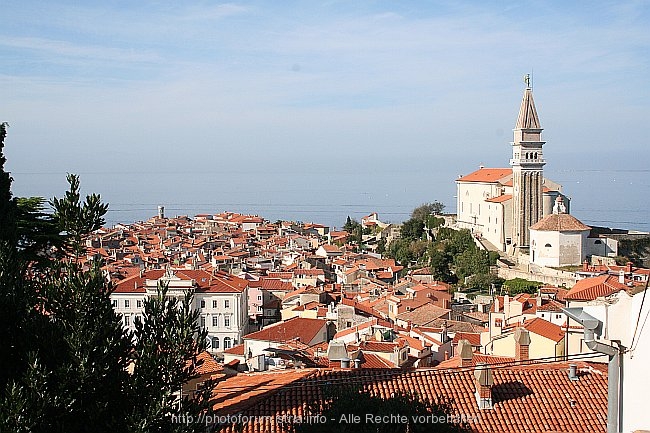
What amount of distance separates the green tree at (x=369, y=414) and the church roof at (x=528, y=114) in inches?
1898

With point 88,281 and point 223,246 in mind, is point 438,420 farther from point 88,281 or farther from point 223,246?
point 223,246

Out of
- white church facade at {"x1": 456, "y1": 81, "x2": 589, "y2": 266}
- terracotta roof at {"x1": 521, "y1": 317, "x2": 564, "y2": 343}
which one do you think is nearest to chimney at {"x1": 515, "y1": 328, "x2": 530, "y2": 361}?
terracotta roof at {"x1": 521, "y1": 317, "x2": 564, "y2": 343}

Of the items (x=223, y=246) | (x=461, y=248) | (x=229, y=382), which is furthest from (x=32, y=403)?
(x=223, y=246)

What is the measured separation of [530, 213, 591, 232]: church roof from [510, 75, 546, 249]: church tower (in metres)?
5.84

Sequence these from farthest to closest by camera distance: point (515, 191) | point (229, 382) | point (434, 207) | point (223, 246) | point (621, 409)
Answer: point (434, 207), point (223, 246), point (515, 191), point (229, 382), point (621, 409)

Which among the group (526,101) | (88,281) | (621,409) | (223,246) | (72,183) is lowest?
(223,246)

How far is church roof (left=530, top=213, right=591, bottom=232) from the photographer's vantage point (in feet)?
149

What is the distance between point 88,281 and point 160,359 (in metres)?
0.84

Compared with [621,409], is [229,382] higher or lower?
lower

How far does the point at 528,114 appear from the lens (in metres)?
53.6

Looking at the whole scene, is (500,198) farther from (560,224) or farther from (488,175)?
(560,224)

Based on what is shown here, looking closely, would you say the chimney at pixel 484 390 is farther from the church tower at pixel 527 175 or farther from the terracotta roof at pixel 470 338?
the church tower at pixel 527 175

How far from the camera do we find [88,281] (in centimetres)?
613

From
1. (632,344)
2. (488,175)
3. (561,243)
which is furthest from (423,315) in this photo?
(488,175)
